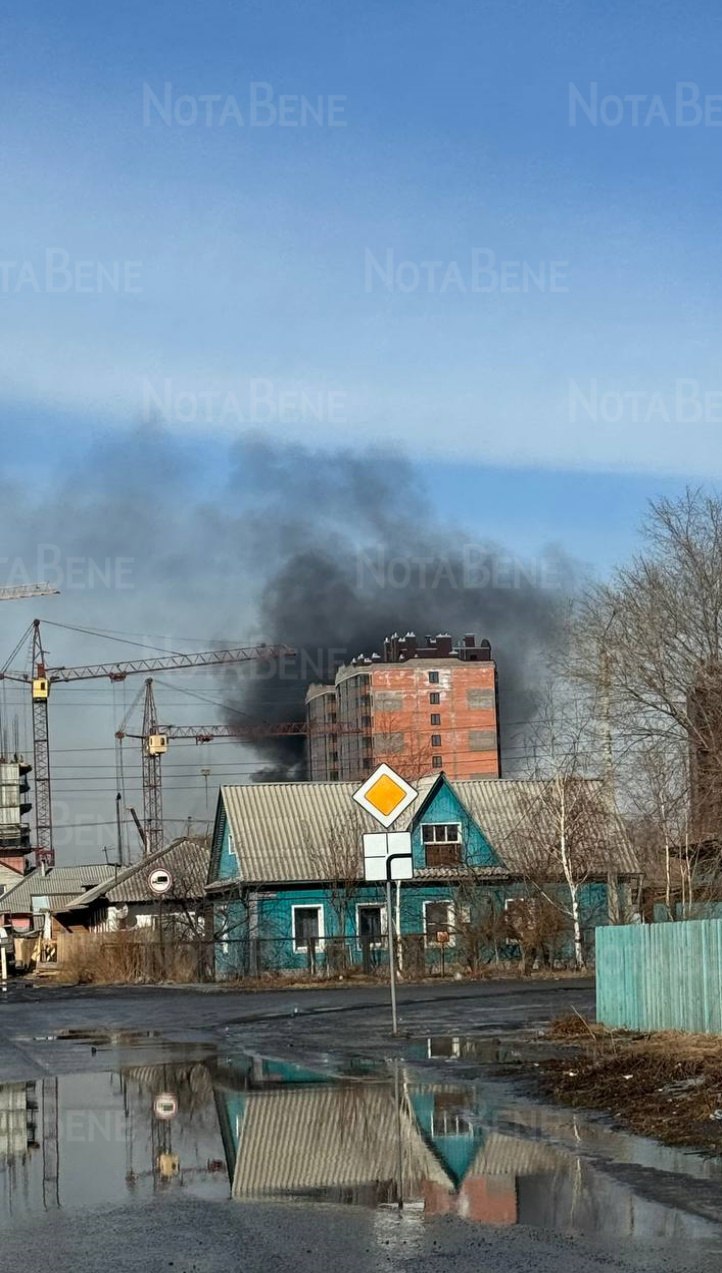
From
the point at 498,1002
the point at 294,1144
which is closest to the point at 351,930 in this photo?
the point at 498,1002

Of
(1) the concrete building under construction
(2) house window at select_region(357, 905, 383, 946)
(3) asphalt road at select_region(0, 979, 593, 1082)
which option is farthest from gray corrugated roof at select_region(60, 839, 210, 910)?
(1) the concrete building under construction

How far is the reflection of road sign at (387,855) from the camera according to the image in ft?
62.7

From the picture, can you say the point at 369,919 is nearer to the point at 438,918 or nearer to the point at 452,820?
the point at 438,918

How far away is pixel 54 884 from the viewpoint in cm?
11094

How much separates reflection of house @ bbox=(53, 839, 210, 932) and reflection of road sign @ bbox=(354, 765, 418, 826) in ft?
104

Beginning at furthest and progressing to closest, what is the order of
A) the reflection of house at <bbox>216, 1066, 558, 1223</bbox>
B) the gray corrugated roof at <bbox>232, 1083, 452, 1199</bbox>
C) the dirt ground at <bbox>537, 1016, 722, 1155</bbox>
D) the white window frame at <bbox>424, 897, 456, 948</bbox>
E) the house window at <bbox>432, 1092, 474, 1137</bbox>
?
the white window frame at <bbox>424, 897, 456, 948</bbox>, the house window at <bbox>432, 1092, 474, 1137</bbox>, the dirt ground at <bbox>537, 1016, 722, 1155</bbox>, the gray corrugated roof at <bbox>232, 1083, 452, 1199</bbox>, the reflection of house at <bbox>216, 1066, 558, 1223</bbox>

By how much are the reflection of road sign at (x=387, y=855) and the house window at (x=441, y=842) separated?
108 ft

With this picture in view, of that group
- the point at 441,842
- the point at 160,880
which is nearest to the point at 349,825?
the point at 441,842

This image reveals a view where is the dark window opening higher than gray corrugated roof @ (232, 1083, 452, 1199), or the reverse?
gray corrugated roof @ (232, 1083, 452, 1199)

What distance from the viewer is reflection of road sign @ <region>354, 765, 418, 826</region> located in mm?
19078

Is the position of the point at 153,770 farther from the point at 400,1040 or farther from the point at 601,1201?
the point at 601,1201

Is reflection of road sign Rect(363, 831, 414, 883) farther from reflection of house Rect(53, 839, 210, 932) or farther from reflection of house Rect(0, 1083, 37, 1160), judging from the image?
reflection of house Rect(53, 839, 210, 932)

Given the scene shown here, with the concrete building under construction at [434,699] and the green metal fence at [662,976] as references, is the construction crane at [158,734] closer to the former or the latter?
the concrete building under construction at [434,699]

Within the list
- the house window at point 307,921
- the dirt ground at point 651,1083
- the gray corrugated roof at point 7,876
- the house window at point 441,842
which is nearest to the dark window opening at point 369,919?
the house window at point 307,921
